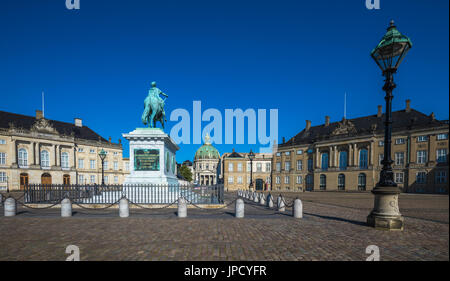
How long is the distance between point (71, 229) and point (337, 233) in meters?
9.20

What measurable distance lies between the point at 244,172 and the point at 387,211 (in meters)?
53.8

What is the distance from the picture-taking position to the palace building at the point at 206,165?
336 feet

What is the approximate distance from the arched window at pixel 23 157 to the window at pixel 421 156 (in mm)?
65409

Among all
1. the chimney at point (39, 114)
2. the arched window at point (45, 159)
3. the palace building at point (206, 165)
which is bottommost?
the palace building at point (206, 165)

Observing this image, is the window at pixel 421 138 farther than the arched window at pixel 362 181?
No

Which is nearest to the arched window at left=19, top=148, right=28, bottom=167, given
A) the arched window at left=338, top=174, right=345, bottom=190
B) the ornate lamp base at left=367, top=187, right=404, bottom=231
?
the ornate lamp base at left=367, top=187, right=404, bottom=231

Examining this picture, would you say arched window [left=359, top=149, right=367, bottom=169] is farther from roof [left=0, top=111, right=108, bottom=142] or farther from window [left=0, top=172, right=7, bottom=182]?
window [left=0, top=172, right=7, bottom=182]

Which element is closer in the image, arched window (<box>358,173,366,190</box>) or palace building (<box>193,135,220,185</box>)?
arched window (<box>358,173,366,190</box>)

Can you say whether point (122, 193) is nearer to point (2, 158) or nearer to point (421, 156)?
point (2, 158)

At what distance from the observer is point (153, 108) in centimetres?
1546

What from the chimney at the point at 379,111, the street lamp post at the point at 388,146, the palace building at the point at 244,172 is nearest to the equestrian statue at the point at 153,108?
the street lamp post at the point at 388,146

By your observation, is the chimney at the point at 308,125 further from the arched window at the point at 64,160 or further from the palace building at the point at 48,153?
the arched window at the point at 64,160

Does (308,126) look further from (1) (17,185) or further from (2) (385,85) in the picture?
(1) (17,185)

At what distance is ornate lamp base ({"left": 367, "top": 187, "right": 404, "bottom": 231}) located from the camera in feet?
25.1
